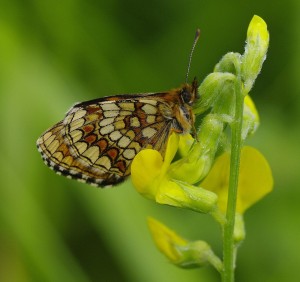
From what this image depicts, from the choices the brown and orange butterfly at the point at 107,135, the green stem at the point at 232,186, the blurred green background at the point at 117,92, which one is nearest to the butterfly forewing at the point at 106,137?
the brown and orange butterfly at the point at 107,135

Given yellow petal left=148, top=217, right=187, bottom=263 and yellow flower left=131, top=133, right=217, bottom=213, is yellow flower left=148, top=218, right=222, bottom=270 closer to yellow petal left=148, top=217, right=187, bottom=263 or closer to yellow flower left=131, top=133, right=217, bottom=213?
yellow petal left=148, top=217, right=187, bottom=263

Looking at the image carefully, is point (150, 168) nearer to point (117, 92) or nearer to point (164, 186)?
point (164, 186)

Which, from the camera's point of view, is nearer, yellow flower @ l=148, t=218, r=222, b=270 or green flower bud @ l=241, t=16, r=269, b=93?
green flower bud @ l=241, t=16, r=269, b=93

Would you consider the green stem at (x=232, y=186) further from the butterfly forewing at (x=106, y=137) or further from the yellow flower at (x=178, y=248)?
the butterfly forewing at (x=106, y=137)

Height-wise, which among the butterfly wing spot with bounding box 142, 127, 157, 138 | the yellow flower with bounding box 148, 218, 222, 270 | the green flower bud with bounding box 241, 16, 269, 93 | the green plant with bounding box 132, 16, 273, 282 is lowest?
the yellow flower with bounding box 148, 218, 222, 270

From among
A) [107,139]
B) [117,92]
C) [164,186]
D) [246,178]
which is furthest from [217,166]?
[117,92]

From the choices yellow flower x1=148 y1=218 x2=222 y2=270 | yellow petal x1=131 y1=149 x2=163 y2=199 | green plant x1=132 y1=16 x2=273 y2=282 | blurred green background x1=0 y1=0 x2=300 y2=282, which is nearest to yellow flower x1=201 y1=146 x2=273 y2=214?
green plant x1=132 y1=16 x2=273 y2=282

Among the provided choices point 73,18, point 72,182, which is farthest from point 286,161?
point 73,18

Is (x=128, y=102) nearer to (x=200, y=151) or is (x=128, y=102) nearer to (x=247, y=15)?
(x=200, y=151)
